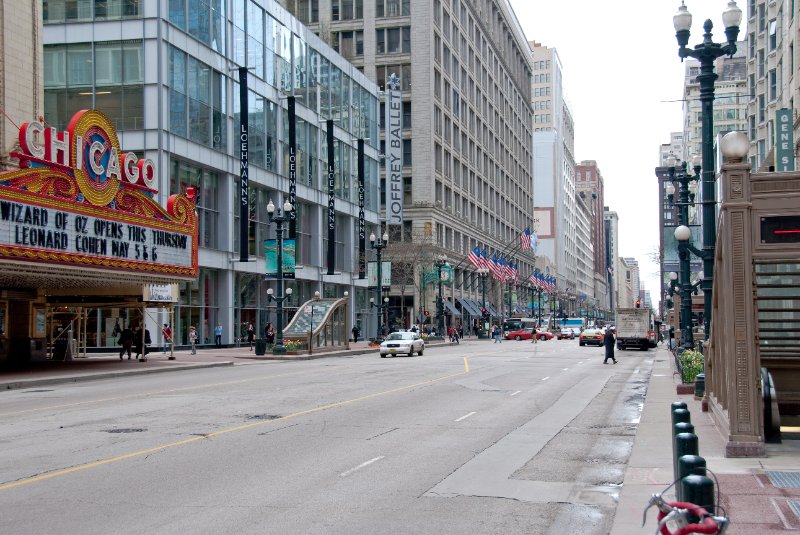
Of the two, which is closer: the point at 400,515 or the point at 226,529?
the point at 226,529

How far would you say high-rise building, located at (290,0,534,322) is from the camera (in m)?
90.4

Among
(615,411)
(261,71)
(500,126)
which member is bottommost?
(615,411)

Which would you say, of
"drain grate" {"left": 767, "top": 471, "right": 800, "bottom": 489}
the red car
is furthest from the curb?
the red car

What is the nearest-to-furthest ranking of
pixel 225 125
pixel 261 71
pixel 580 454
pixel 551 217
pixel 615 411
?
1. pixel 580 454
2. pixel 615 411
3. pixel 225 125
4. pixel 261 71
5. pixel 551 217

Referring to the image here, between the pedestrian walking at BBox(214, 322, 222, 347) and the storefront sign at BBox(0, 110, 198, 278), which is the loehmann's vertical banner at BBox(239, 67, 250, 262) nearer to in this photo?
the pedestrian walking at BBox(214, 322, 222, 347)

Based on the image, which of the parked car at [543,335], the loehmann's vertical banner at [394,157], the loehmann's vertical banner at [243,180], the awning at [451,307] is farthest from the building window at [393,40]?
the loehmann's vertical banner at [243,180]

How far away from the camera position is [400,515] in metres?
8.73

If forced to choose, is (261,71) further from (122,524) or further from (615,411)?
(122,524)

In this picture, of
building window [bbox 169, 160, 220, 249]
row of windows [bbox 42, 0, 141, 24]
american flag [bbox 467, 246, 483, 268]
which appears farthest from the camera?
american flag [bbox 467, 246, 483, 268]

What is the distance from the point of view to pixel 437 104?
308 ft

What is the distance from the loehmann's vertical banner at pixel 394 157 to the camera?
3221 inches

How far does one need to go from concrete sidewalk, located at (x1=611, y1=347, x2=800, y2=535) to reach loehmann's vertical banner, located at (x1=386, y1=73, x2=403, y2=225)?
66.8m

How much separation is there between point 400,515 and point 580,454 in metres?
5.11

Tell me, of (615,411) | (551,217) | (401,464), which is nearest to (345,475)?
(401,464)
